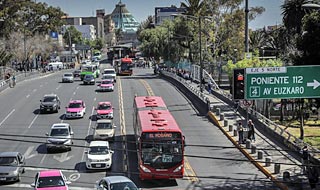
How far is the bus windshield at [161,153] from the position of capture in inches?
997

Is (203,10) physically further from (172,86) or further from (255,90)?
(255,90)

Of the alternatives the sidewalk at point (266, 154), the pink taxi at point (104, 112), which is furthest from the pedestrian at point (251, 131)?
the pink taxi at point (104, 112)

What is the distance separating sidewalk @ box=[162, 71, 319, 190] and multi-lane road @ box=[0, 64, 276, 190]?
1.78 feet

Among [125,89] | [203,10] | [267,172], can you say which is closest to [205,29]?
[203,10]

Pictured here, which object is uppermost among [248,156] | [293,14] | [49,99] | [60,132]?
→ [293,14]

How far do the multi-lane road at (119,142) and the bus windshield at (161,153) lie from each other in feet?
4.23

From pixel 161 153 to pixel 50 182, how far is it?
17.8ft

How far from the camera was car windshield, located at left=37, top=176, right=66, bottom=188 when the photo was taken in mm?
24109

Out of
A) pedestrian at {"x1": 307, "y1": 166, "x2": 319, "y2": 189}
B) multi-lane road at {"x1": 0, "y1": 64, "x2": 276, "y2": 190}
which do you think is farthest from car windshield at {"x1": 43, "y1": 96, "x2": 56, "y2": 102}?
pedestrian at {"x1": 307, "y1": 166, "x2": 319, "y2": 189}

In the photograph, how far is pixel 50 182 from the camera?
24.2 m

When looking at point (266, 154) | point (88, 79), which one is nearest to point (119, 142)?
A: point (266, 154)

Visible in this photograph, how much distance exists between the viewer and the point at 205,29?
8031 cm

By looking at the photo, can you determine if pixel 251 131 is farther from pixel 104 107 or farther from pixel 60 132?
pixel 104 107

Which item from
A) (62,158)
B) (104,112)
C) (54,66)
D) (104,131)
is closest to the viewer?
(62,158)
